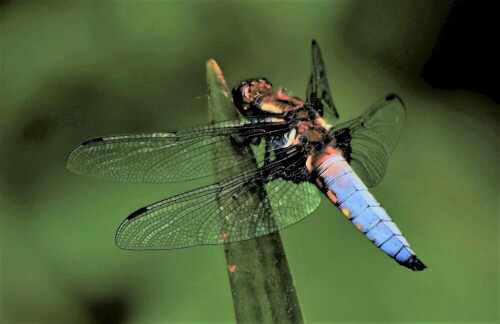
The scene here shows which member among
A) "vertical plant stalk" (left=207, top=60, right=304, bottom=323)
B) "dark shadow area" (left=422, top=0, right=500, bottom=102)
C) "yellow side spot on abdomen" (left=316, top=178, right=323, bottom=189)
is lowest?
"vertical plant stalk" (left=207, top=60, right=304, bottom=323)

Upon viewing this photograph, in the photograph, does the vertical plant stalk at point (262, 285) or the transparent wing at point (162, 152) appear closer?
the vertical plant stalk at point (262, 285)

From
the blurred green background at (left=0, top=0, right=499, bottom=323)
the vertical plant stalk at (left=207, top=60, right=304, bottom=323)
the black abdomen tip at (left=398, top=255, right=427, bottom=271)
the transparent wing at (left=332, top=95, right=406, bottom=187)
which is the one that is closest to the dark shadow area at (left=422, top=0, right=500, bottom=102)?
the blurred green background at (left=0, top=0, right=499, bottom=323)

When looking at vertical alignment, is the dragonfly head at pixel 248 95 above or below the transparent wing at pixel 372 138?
above

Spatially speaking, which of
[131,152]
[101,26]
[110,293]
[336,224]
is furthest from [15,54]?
[336,224]

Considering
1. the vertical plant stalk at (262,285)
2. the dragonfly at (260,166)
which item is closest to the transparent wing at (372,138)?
the dragonfly at (260,166)

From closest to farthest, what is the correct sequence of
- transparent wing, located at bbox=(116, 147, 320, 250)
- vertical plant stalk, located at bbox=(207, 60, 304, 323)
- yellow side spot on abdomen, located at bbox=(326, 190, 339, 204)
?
vertical plant stalk, located at bbox=(207, 60, 304, 323) → transparent wing, located at bbox=(116, 147, 320, 250) → yellow side spot on abdomen, located at bbox=(326, 190, 339, 204)

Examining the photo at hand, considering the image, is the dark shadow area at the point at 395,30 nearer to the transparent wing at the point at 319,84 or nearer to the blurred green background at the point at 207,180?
the blurred green background at the point at 207,180

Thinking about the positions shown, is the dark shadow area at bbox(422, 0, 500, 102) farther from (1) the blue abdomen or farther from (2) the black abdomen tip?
(2) the black abdomen tip
